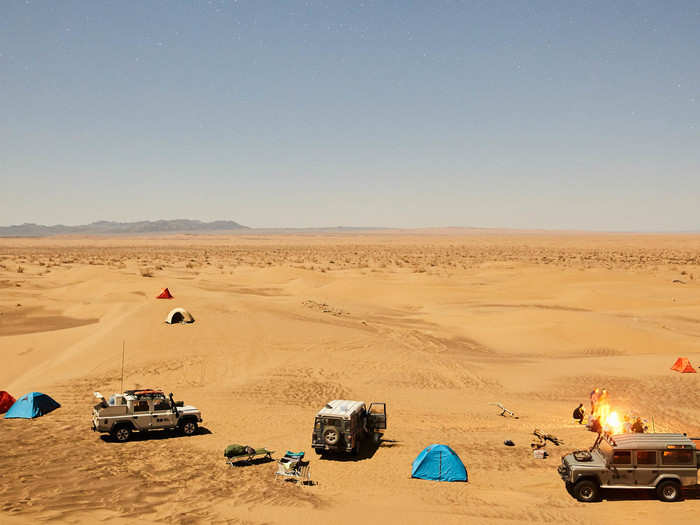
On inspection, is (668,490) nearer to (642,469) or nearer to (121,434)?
(642,469)

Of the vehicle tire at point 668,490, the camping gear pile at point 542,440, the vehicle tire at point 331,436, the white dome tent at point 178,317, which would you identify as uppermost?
the white dome tent at point 178,317

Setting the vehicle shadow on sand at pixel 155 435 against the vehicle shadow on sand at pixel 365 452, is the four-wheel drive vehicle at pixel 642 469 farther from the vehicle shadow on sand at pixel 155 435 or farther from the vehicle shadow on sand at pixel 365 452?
the vehicle shadow on sand at pixel 155 435

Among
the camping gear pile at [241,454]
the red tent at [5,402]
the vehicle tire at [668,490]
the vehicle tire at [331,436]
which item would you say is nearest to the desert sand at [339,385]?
the vehicle tire at [668,490]

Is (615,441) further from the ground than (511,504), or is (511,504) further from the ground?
(615,441)

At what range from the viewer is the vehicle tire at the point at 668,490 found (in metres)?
14.9

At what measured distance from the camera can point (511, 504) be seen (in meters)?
14.7

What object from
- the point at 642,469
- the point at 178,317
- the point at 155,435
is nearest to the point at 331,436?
the point at 155,435

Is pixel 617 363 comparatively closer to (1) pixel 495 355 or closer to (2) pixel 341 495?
(1) pixel 495 355

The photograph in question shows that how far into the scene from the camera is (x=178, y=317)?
36.8 m

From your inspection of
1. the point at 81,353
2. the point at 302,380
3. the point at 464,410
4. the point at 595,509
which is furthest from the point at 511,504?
the point at 81,353

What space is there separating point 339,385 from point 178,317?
14.5 metres

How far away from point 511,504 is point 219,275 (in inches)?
2529

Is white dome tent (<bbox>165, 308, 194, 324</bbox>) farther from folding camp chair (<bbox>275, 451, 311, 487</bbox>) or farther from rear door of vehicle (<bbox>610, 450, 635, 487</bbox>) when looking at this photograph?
rear door of vehicle (<bbox>610, 450, 635, 487</bbox>)

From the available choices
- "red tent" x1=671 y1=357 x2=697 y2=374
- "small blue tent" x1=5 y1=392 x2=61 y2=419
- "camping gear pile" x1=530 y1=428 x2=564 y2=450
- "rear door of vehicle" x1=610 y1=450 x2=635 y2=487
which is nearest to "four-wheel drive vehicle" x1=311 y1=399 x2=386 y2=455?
"camping gear pile" x1=530 y1=428 x2=564 y2=450
